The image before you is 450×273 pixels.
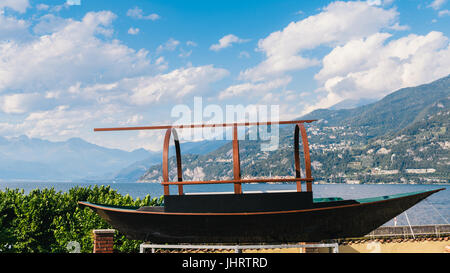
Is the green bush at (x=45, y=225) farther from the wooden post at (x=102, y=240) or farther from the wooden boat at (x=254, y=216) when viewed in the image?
the wooden boat at (x=254, y=216)

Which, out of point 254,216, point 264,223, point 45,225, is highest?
point 254,216

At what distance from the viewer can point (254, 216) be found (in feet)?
26.3

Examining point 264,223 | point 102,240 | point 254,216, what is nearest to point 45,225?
point 102,240

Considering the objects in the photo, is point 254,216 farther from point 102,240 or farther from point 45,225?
point 45,225

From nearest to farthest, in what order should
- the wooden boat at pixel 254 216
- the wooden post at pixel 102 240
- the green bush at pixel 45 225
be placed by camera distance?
the wooden boat at pixel 254 216 → the wooden post at pixel 102 240 → the green bush at pixel 45 225

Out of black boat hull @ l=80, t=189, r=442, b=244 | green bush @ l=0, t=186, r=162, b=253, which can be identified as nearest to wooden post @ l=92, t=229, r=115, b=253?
black boat hull @ l=80, t=189, r=442, b=244

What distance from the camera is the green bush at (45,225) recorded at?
39.0 feet

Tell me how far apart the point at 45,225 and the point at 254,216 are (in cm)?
810

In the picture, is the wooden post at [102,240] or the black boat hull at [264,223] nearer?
the black boat hull at [264,223]

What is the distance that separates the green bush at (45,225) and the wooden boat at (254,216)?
397 centimetres

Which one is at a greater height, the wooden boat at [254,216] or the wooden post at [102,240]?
the wooden boat at [254,216]

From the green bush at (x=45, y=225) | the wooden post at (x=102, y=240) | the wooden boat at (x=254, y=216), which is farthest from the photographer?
the green bush at (x=45, y=225)

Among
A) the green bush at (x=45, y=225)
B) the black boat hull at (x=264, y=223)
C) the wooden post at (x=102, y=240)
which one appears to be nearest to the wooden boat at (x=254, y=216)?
the black boat hull at (x=264, y=223)
